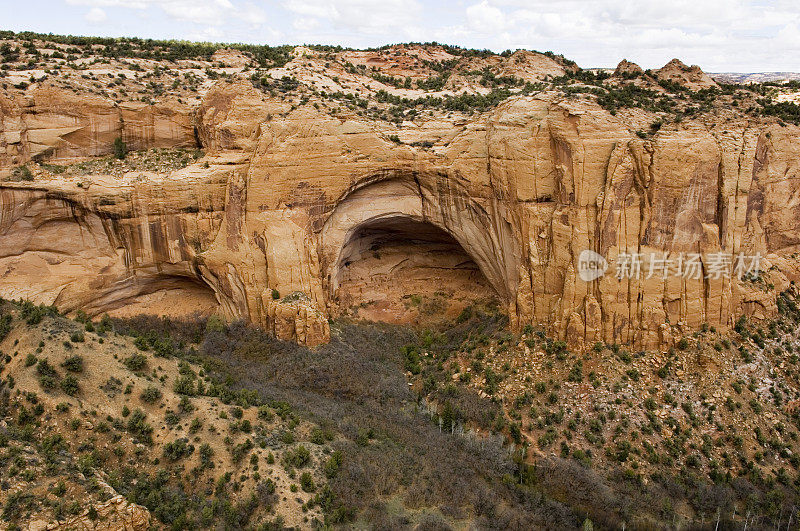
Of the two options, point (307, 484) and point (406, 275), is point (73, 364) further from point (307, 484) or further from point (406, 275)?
point (406, 275)

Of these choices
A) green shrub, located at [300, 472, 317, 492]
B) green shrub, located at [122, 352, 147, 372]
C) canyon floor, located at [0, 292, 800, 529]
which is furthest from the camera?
green shrub, located at [122, 352, 147, 372]

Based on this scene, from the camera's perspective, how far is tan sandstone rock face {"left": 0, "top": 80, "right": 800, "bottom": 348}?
25.4 m

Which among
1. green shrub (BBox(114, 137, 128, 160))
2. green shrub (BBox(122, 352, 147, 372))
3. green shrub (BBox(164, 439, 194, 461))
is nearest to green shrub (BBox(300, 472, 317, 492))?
green shrub (BBox(164, 439, 194, 461))

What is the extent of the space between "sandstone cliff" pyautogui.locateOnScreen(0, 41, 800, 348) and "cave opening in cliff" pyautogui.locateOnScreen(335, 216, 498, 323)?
140 cm

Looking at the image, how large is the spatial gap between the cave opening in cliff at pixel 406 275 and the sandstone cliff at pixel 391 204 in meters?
1.40

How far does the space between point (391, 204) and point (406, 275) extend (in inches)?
247

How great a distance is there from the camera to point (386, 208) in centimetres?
3195

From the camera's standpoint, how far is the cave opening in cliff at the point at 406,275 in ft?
112

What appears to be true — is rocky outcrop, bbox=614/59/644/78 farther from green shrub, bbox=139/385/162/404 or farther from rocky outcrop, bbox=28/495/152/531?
rocky outcrop, bbox=28/495/152/531

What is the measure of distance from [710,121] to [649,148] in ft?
12.3

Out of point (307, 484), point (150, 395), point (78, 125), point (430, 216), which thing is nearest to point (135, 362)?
point (150, 395)

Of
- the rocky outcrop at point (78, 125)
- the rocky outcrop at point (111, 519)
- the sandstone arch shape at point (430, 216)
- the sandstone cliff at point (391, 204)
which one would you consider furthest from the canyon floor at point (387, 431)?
the rocky outcrop at point (78, 125)

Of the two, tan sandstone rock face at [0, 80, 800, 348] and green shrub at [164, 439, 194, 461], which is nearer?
A: green shrub at [164, 439, 194, 461]

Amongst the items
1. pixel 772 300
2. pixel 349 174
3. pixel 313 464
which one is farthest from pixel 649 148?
pixel 313 464
